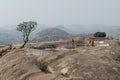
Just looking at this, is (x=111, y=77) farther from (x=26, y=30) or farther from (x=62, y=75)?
(x=26, y=30)

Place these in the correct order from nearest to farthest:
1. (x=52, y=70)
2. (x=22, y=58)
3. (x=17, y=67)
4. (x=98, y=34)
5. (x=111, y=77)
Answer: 1. (x=111, y=77)
2. (x=52, y=70)
3. (x=17, y=67)
4. (x=22, y=58)
5. (x=98, y=34)

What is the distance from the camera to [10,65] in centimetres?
2173

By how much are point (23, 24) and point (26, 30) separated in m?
2.86

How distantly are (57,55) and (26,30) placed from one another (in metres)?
92.1

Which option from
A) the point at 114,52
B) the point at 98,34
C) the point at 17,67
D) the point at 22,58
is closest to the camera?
the point at 17,67

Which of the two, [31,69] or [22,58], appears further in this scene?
[22,58]

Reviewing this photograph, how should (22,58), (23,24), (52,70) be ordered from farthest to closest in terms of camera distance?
(23,24), (22,58), (52,70)

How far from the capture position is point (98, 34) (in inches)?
3937

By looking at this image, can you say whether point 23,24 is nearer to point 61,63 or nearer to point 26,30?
point 26,30

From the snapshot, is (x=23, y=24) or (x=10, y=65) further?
(x=23, y=24)

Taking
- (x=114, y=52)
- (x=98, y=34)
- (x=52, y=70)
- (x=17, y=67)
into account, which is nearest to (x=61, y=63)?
(x=52, y=70)

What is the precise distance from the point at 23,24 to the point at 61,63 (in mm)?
94498

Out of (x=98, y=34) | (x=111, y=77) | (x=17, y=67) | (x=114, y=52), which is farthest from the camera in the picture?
(x=98, y=34)

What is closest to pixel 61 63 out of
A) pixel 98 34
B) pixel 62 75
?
pixel 62 75
